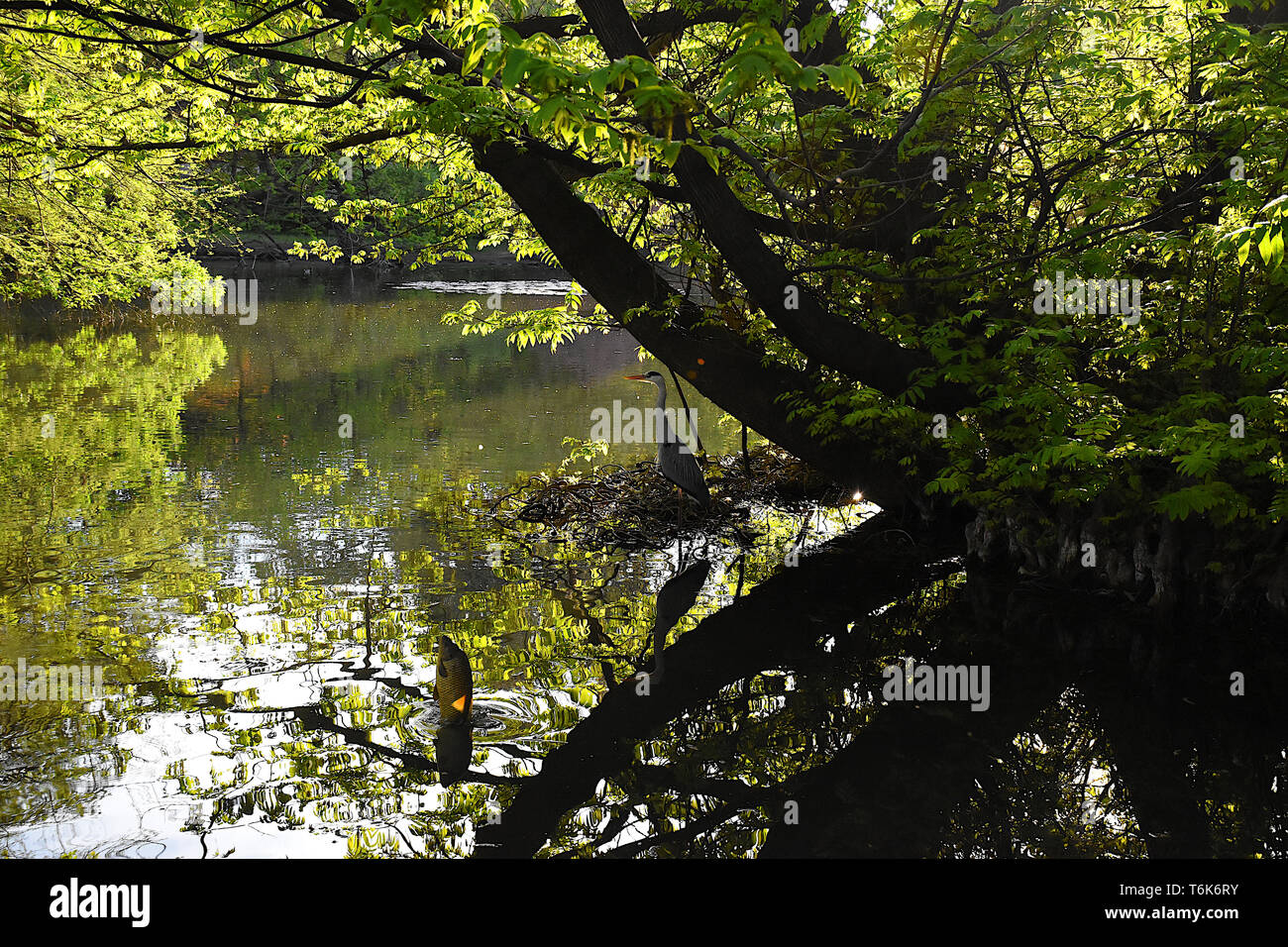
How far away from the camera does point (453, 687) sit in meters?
5.41

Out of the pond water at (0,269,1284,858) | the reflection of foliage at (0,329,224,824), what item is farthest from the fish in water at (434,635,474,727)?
the reflection of foliage at (0,329,224,824)

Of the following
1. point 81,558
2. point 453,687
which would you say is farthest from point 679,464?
point 81,558

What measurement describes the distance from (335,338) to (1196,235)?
22.7 m

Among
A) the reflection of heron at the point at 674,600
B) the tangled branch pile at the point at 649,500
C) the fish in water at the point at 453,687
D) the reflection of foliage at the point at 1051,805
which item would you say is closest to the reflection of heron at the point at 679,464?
the tangled branch pile at the point at 649,500

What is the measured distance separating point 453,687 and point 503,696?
0.46m

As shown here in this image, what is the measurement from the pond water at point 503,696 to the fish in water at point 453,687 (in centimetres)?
13

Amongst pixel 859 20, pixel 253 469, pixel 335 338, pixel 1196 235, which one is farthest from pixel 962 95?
pixel 335 338

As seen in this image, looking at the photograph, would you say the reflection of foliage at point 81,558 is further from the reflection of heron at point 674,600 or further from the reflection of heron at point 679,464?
the reflection of heron at point 679,464

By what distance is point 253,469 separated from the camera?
11.8m

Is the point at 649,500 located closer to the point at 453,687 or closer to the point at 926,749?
the point at 453,687

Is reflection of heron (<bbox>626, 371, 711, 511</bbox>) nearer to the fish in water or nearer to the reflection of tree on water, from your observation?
the reflection of tree on water

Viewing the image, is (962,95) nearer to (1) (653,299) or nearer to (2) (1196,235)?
(2) (1196,235)

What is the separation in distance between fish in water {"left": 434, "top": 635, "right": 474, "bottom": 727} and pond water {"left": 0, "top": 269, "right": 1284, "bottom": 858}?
0.13m
